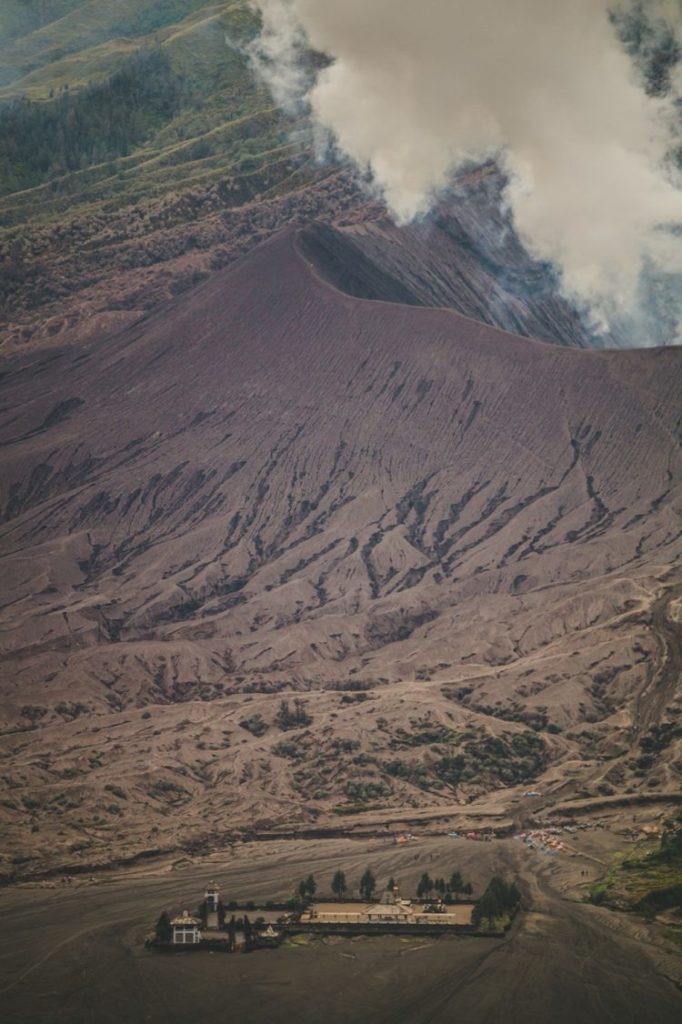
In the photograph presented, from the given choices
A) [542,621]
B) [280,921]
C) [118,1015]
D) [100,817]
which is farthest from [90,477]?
[118,1015]

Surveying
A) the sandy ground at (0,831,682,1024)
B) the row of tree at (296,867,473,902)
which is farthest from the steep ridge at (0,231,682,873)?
the row of tree at (296,867,473,902)

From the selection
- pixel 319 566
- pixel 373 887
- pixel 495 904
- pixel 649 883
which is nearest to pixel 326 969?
pixel 495 904

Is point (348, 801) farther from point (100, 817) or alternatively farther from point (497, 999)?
point (497, 999)

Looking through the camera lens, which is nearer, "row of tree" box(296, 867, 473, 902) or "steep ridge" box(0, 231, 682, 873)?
"row of tree" box(296, 867, 473, 902)

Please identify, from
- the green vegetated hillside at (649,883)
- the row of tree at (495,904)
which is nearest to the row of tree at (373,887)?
the row of tree at (495,904)

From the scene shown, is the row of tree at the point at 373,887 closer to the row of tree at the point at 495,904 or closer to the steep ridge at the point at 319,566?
the row of tree at the point at 495,904

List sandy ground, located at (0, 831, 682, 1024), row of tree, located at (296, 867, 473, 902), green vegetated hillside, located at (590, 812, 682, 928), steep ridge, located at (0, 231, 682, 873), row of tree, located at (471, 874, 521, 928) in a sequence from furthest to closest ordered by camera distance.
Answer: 1. steep ridge, located at (0, 231, 682, 873)
2. row of tree, located at (296, 867, 473, 902)
3. green vegetated hillside, located at (590, 812, 682, 928)
4. row of tree, located at (471, 874, 521, 928)
5. sandy ground, located at (0, 831, 682, 1024)

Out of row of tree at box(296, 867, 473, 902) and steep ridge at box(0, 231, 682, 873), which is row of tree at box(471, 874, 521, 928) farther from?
steep ridge at box(0, 231, 682, 873)
